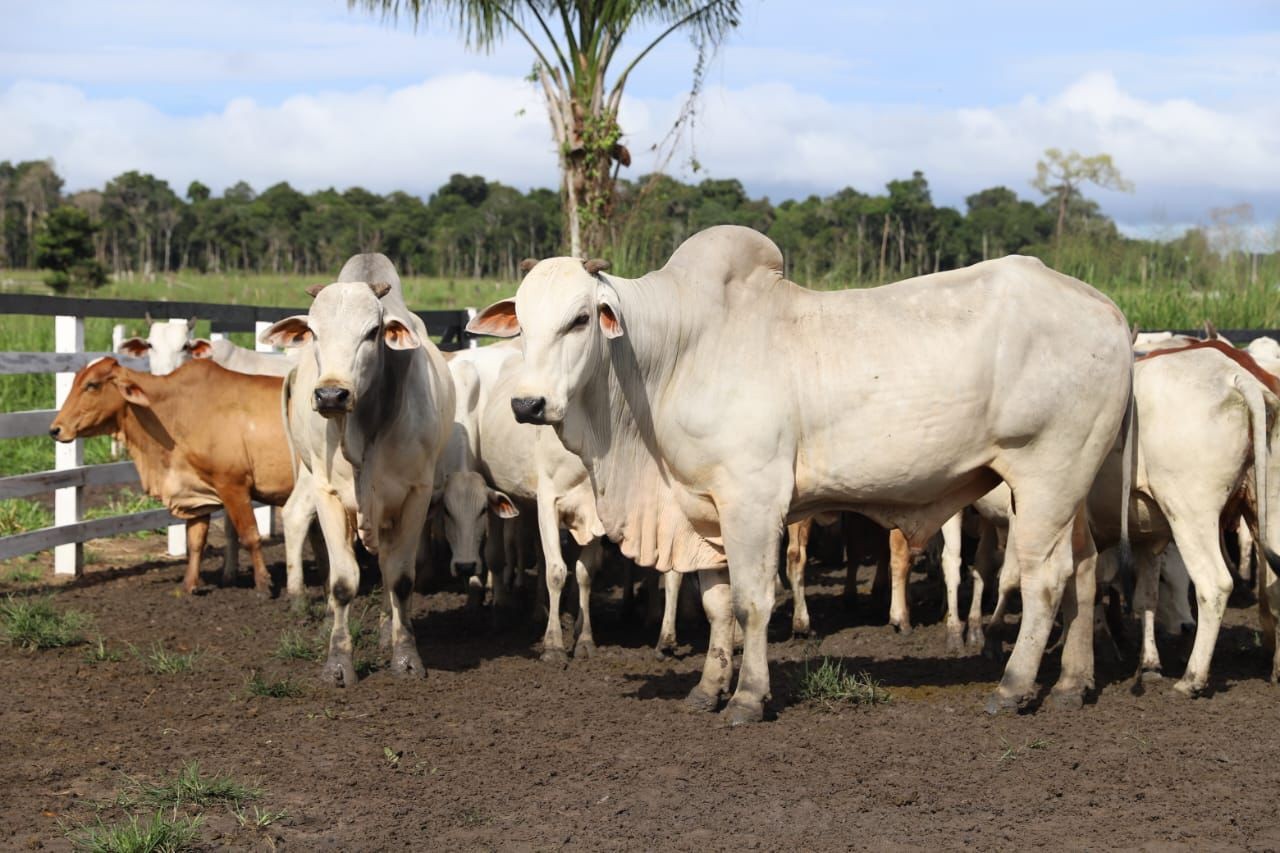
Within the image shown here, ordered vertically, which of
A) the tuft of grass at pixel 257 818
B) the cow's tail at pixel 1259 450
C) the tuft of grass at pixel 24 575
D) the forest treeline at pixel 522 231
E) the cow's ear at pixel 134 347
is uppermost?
the forest treeline at pixel 522 231

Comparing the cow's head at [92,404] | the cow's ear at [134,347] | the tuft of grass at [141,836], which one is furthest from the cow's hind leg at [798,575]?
the cow's ear at [134,347]

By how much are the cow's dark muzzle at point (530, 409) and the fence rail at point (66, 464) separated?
4706 millimetres

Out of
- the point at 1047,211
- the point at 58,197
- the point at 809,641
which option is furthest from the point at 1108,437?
the point at 58,197

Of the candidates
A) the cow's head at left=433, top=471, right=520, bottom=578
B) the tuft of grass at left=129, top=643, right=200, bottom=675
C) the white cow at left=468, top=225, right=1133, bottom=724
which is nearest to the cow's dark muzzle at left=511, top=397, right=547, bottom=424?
the white cow at left=468, top=225, right=1133, bottom=724

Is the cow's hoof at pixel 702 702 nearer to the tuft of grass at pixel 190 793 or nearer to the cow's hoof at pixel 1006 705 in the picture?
the cow's hoof at pixel 1006 705

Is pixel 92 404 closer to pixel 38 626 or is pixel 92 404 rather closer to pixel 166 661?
pixel 38 626

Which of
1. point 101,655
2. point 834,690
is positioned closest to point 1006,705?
point 834,690

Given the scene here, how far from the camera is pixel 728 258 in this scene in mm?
6730

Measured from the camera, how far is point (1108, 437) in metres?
6.55

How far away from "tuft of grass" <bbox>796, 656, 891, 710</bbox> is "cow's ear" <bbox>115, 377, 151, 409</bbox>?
5505 millimetres

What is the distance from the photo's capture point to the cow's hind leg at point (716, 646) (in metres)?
6.70

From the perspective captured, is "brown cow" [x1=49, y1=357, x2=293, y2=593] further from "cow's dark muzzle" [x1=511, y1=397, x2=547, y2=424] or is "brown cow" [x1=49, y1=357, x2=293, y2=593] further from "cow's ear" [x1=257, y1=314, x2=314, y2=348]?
"cow's dark muzzle" [x1=511, y1=397, x2=547, y2=424]

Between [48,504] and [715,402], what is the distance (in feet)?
29.5

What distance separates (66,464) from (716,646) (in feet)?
19.1
